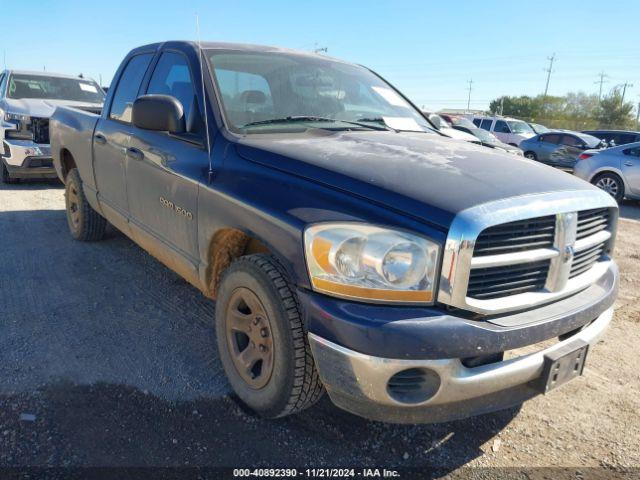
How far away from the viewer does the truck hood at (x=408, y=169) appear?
203cm

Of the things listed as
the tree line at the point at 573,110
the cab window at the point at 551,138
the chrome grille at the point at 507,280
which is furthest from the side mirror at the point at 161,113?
the tree line at the point at 573,110

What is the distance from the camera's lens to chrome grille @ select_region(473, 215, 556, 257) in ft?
6.55

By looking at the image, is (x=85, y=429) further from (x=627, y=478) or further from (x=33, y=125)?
(x=33, y=125)

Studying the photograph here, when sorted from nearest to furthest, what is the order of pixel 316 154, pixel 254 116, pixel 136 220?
1. pixel 316 154
2. pixel 254 116
3. pixel 136 220

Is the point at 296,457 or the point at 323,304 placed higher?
the point at 323,304

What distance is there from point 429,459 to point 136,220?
2.59m

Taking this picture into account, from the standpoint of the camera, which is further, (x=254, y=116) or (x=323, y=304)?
(x=254, y=116)

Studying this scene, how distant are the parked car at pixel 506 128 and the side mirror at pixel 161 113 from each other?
62.6 feet

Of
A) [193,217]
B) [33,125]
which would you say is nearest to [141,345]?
[193,217]

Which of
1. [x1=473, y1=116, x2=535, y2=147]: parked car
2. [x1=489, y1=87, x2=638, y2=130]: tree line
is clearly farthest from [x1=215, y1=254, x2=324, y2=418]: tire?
[x1=489, y1=87, x2=638, y2=130]: tree line

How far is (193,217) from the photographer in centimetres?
290

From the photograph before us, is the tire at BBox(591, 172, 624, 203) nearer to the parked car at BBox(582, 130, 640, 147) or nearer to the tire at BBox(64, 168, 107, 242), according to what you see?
the parked car at BBox(582, 130, 640, 147)

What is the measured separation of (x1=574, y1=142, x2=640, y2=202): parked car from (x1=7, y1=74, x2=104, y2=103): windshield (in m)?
9.87

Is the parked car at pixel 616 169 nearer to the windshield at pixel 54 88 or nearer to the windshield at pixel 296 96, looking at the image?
the windshield at pixel 296 96
